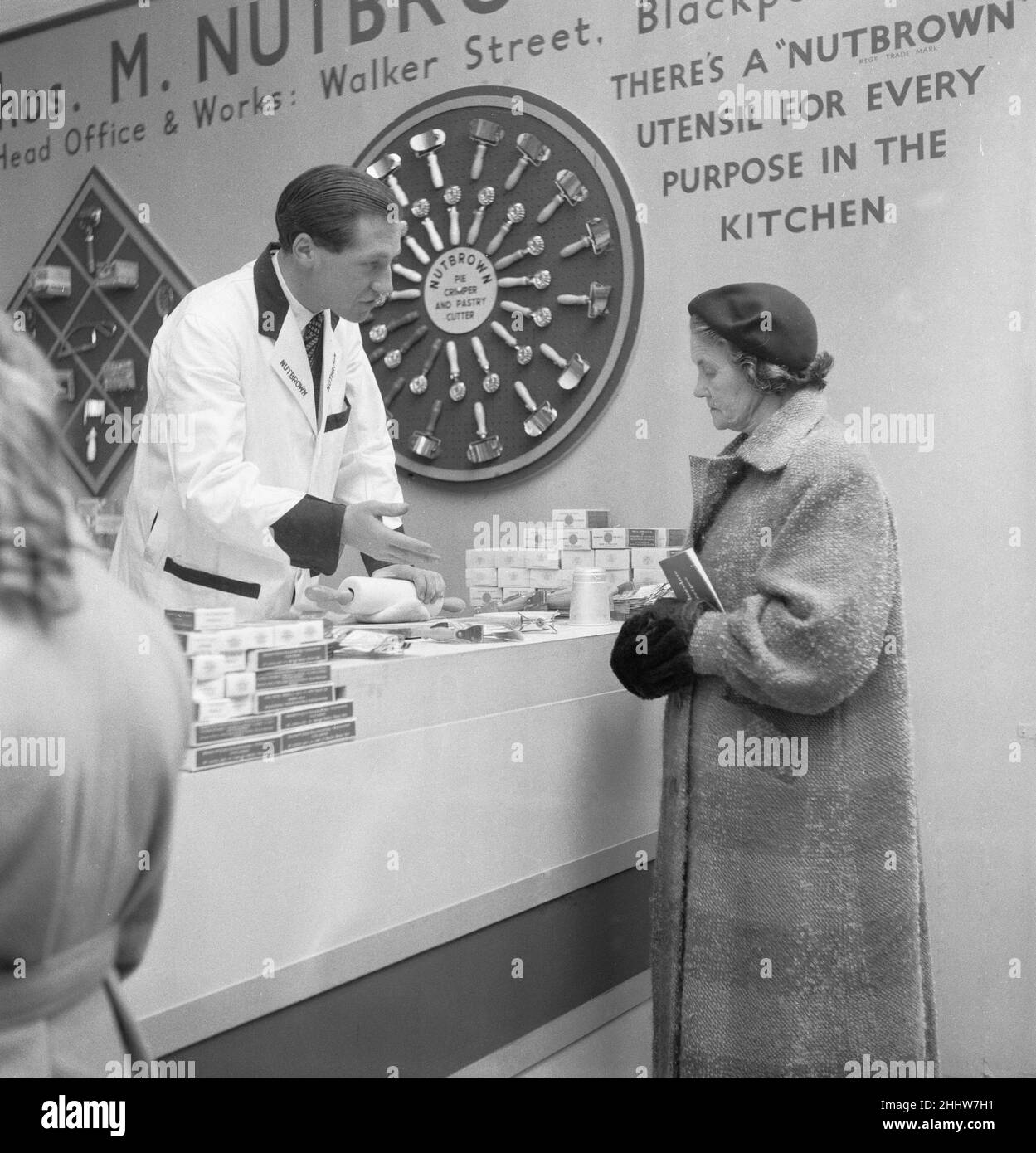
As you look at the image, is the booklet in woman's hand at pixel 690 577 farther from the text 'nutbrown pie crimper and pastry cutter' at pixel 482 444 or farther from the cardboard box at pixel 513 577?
the text 'nutbrown pie crimper and pastry cutter' at pixel 482 444

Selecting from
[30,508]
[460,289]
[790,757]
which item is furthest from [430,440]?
[30,508]

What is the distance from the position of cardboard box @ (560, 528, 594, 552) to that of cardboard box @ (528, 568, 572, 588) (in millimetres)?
73

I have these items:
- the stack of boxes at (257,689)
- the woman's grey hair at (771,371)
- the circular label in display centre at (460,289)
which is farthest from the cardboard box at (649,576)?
the stack of boxes at (257,689)

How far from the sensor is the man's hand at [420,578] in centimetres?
284

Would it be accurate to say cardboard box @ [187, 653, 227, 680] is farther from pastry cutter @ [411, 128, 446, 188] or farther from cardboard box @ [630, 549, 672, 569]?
pastry cutter @ [411, 128, 446, 188]

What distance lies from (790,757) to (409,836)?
2.24 ft

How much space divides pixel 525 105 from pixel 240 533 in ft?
6.51

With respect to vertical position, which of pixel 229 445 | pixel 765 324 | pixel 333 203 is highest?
pixel 333 203

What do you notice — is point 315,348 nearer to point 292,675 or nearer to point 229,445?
point 229,445

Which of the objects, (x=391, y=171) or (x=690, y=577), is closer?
(x=690, y=577)

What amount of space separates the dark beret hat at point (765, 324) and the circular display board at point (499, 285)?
5.02 ft

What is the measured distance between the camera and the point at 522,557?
3375 mm

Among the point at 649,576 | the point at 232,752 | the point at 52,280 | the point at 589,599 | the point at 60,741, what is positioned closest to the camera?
the point at 60,741

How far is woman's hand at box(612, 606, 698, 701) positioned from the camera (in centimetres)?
229
